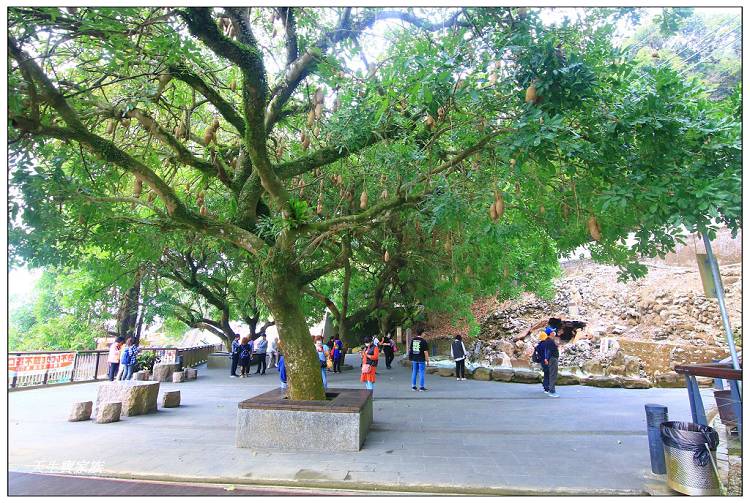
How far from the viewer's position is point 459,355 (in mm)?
14836

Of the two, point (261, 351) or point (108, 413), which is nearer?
point (108, 413)

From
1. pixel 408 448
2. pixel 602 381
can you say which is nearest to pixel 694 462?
pixel 408 448

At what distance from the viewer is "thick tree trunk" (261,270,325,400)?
6.97 meters

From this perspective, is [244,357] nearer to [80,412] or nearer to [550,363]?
[80,412]

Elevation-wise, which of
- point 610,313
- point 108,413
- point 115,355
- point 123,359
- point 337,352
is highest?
point 610,313

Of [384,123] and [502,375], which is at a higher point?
[384,123]

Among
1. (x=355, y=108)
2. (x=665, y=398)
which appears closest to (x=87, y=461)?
(x=355, y=108)

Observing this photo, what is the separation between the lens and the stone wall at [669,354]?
15.7m

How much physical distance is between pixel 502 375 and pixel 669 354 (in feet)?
22.4

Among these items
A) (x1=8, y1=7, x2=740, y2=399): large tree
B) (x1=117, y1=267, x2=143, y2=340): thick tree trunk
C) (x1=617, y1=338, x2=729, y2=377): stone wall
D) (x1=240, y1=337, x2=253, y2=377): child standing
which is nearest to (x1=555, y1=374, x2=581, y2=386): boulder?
(x1=617, y1=338, x2=729, y2=377): stone wall

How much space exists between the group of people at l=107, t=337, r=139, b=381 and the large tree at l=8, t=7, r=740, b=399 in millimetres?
5480

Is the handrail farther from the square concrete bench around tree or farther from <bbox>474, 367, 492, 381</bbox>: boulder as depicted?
<bbox>474, 367, 492, 381</bbox>: boulder

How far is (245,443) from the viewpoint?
646 centimetres

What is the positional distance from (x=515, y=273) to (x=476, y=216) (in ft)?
23.1
